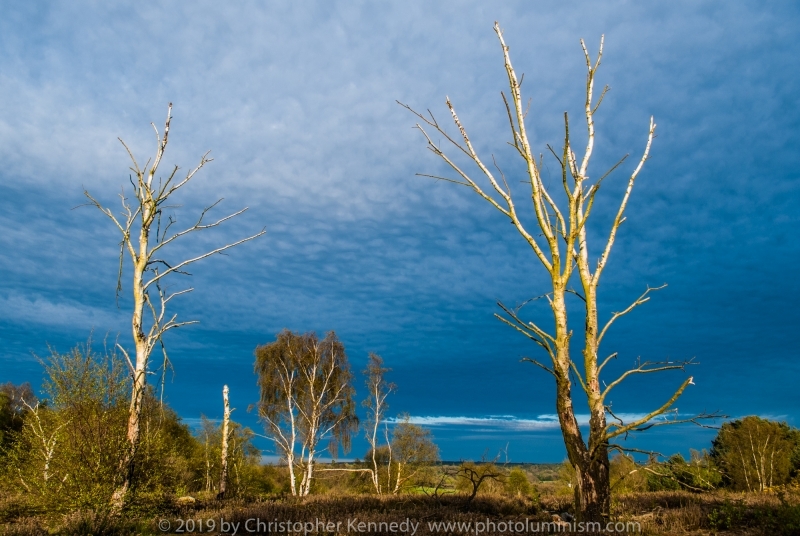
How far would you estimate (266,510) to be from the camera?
10469 mm

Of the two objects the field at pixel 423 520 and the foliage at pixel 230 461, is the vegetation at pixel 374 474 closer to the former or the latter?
the field at pixel 423 520

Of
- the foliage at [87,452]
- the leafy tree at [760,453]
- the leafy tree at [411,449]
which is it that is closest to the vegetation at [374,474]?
the foliage at [87,452]

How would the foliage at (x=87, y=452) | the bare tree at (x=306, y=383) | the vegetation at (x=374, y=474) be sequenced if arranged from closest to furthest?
1. the vegetation at (x=374, y=474)
2. the foliage at (x=87, y=452)
3. the bare tree at (x=306, y=383)

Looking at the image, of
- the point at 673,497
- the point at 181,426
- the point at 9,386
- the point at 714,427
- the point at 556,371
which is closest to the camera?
the point at 714,427

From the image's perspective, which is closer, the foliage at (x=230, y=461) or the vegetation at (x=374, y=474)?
the vegetation at (x=374, y=474)

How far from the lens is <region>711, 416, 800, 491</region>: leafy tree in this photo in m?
34.9

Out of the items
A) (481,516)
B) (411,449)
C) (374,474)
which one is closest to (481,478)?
(481,516)

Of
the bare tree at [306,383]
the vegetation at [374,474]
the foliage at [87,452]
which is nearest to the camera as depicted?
the vegetation at [374,474]

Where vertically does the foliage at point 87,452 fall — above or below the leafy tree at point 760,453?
above

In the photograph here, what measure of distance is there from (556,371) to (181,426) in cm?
4099

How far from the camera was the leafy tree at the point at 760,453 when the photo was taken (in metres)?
34.9

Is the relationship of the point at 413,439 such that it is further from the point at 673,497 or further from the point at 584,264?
the point at 584,264

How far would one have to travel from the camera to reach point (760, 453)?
36219 mm

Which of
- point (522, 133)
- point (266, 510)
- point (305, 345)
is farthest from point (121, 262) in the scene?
point (305, 345)
